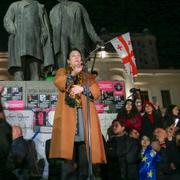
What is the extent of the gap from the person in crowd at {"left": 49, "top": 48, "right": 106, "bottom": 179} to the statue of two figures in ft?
8.98

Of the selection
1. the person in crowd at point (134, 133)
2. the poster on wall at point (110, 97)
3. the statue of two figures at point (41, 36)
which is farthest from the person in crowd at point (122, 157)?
the statue of two figures at point (41, 36)

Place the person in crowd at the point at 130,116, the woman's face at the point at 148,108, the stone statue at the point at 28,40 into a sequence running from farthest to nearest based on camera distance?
the woman's face at the point at 148,108 → the stone statue at the point at 28,40 → the person in crowd at the point at 130,116

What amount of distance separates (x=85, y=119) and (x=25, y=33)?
3.57 meters

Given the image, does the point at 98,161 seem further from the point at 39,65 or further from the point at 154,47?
the point at 154,47

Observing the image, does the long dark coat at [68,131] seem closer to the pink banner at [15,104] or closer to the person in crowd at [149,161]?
the person in crowd at [149,161]

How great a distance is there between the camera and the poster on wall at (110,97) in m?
7.53

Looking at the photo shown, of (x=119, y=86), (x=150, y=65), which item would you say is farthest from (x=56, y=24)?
(x=150, y=65)

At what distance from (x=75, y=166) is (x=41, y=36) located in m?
3.90

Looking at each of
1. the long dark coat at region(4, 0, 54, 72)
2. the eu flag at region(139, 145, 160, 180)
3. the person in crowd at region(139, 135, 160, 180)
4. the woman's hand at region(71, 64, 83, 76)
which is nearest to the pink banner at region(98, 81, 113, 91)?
the long dark coat at region(4, 0, 54, 72)

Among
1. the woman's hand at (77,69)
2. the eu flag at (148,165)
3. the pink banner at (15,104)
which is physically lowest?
the eu flag at (148,165)

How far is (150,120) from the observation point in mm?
7590

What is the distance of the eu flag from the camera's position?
5.82 meters

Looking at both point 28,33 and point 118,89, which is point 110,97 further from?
point 28,33

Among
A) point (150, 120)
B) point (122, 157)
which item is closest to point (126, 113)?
point (150, 120)
